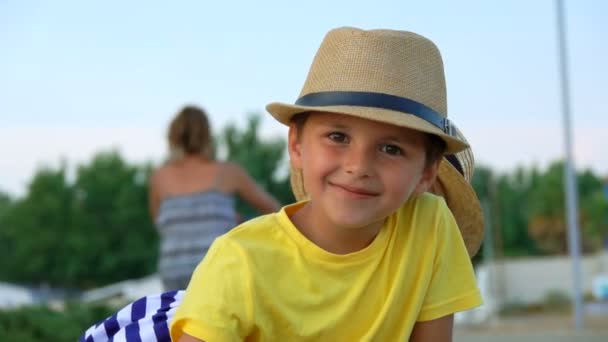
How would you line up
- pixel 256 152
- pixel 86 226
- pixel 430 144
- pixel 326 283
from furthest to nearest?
1. pixel 86 226
2. pixel 256 152
3. pixel 430 144
4. pixel 326 283

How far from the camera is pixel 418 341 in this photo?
2701 millimetres

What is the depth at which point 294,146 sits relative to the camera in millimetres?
2668

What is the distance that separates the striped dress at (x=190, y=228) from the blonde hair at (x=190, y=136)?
298 millimetres

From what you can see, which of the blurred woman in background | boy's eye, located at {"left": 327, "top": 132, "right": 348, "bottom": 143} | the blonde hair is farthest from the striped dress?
boy's eye, located at {"left": 327, "top": 132, "right": 348, "bottom": 143}

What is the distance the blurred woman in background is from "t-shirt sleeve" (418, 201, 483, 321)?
3.79 m

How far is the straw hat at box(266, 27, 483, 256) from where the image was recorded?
2.44m

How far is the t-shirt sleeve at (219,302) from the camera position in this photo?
87.7 inches

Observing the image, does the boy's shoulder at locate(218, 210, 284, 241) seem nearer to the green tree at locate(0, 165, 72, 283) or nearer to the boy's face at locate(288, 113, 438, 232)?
the boy's face at locate(288, 113, 438, 232)

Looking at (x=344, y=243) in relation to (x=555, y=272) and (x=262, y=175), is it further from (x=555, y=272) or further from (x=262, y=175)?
(x=555, y=272)

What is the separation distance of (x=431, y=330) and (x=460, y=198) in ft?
1.71

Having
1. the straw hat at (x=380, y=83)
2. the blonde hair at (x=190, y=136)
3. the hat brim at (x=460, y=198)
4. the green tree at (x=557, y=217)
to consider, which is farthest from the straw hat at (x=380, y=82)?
the green tree at (x=557, y=217)

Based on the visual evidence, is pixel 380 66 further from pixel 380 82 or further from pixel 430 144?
pixel 430 144

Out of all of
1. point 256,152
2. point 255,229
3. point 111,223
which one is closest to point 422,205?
point 255,229

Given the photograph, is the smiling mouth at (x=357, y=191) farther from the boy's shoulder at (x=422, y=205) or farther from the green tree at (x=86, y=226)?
the green tree at (x=86, y=226)
